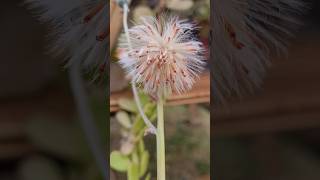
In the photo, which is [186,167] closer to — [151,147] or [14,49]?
[151,147]

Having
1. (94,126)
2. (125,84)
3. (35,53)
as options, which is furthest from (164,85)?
(35,53)

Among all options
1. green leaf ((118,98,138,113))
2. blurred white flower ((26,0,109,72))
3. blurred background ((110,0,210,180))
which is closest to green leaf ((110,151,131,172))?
blurred background ((110,0,210,180))

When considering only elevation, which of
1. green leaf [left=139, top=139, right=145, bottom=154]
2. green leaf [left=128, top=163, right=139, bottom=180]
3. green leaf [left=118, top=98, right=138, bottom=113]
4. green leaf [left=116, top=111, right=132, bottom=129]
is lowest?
green leaf [left=128, top=163, right=139, bottom=180]

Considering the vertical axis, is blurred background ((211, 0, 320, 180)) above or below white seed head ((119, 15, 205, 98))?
below

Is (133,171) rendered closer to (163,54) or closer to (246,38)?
(163,54)

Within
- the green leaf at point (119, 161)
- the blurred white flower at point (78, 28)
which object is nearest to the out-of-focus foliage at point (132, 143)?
the green leaf at point (119, 161)

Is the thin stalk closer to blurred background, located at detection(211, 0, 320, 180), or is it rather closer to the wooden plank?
the wooden plank

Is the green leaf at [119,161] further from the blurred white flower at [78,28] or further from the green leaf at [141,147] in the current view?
the blurred white flower at [78,28]
